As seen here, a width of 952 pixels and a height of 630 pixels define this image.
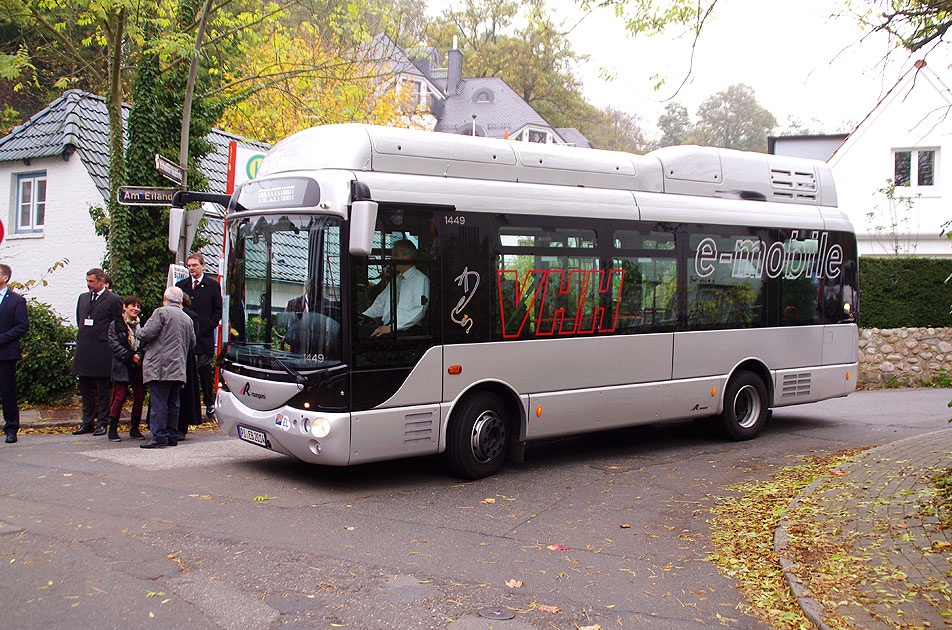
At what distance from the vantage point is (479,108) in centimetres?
6788

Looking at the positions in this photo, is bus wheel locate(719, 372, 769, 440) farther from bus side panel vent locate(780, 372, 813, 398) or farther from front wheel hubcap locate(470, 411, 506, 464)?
front wheel hubcap locate(470, 411, 506, 464)

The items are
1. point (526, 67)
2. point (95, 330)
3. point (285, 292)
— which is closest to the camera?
point (285, 292)

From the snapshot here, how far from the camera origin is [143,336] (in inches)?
382

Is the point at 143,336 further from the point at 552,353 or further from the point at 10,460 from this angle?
the point at 552,353

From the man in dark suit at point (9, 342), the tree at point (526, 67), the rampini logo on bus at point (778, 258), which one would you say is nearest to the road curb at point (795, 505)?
the rampini logo on bus at point (778, 258)

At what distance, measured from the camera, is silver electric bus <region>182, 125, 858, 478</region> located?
25.7 ft

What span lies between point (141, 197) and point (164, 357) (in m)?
2.87

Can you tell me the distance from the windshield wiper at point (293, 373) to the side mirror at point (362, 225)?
4.18 feet

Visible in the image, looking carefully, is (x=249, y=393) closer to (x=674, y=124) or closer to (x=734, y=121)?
(x=734, y=121)

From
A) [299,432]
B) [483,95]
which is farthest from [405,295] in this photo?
[483,95]

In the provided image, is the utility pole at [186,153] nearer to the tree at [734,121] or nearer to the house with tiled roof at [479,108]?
the house with tiled roof at [479,108]

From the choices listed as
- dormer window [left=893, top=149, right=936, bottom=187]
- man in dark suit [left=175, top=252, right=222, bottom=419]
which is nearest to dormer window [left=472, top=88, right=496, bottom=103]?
dormer window [left=893, top=149, right=936, bottom=187]

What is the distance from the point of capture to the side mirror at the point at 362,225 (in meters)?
7.29

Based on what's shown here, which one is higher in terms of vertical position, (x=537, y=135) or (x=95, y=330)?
(x=537, y=135)
